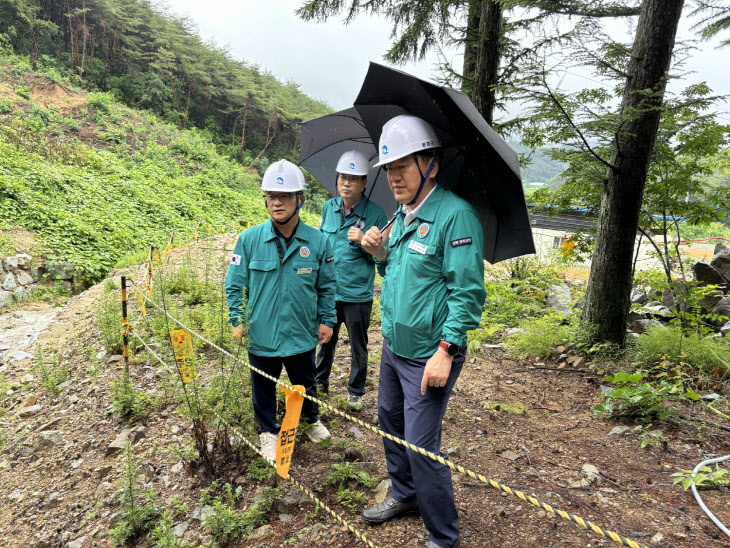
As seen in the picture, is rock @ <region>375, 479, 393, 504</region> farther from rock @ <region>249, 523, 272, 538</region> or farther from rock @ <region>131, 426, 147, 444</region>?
rock @ <region>131, 426, 147, 444</region>

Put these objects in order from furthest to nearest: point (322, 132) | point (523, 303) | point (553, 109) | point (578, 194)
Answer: point (523, 303) < point (578, 194) < point (553, 109) < point (322, 132)

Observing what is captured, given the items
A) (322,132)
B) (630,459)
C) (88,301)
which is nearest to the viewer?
(630,459)

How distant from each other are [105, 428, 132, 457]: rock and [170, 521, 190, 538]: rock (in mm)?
1152

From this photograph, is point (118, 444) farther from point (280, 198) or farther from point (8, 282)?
point (8, 282)

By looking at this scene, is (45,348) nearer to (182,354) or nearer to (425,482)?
(182,354)

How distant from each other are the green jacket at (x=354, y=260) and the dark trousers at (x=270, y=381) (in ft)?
2.52

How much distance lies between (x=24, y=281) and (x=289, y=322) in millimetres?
9165

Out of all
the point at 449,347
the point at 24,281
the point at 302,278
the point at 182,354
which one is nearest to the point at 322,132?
the point at 302,278

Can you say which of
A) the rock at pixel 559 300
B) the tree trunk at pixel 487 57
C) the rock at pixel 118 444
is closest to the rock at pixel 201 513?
the rock at pixel 118 444

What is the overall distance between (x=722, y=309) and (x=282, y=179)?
6.58 meters

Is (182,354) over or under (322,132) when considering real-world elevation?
under

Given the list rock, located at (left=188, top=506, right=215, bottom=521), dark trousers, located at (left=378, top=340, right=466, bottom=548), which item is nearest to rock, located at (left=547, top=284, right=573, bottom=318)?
dark trousers, located at (left=378, top=340, right=466, bottom=548)

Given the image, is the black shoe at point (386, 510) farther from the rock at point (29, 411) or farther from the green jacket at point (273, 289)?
the rock at point (29, 411)

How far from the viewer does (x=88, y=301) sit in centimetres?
880
